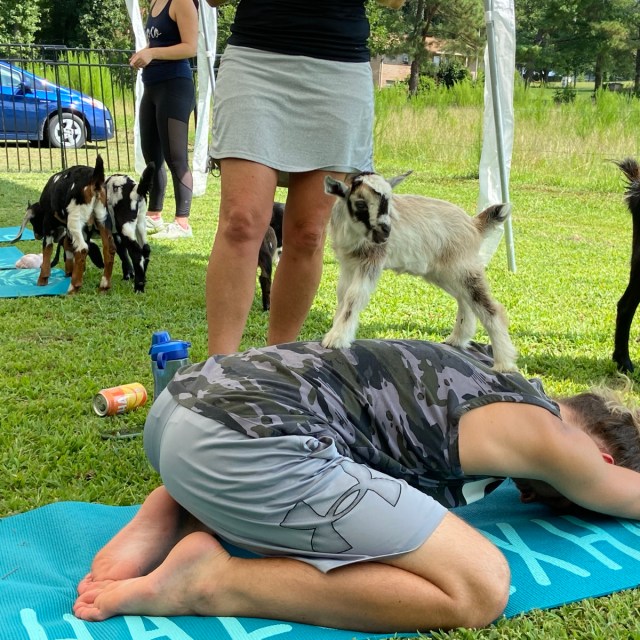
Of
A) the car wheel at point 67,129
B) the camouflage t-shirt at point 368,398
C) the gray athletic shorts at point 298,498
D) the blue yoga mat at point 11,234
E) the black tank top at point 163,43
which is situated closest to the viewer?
the gray athletic shorts at point 298,498

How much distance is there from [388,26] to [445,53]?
11.9 ft

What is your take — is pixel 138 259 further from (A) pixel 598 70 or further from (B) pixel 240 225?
(A) pixel 598 70

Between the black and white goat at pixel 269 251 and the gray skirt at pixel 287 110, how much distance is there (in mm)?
1899

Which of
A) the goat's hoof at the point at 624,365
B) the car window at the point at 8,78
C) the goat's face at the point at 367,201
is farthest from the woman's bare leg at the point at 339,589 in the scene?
the car window at the point at 8,78

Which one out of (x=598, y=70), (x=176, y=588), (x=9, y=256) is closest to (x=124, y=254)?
(x=9, y=256)

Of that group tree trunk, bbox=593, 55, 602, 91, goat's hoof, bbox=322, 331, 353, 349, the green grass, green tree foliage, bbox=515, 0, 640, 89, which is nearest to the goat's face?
goat's hoof, bbox=322, 331, 353, 349

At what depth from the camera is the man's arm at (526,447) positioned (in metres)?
2.11

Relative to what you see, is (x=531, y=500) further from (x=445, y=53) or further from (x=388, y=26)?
(x=445, y=53)

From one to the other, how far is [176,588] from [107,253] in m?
4.09

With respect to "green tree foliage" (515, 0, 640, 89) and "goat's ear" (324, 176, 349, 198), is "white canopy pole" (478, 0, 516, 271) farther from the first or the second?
"green tree foliage" (515, 0, 640, 89)

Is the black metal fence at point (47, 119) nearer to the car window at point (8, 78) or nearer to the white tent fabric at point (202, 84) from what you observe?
the car window at point (8, 78)

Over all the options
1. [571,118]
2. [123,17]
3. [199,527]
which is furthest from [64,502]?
[123,17]

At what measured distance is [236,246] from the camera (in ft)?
10.2

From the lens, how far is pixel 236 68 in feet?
10.1
